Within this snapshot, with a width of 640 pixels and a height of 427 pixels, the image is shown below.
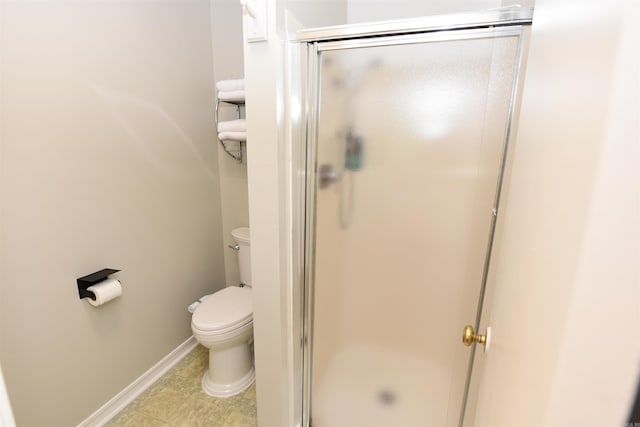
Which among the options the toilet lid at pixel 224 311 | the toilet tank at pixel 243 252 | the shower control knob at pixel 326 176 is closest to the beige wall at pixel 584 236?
the shower control knob at pixel 326 176

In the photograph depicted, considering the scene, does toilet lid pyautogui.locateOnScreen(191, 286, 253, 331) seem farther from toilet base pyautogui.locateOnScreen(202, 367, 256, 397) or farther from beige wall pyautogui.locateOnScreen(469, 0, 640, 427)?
beige wall pyautogui.locateOnScreen(469, 0, 640, 427)

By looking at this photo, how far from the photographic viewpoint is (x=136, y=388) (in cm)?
180

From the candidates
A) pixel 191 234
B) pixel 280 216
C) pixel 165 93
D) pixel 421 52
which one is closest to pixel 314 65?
pixel 421 52

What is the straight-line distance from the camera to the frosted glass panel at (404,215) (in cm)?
110

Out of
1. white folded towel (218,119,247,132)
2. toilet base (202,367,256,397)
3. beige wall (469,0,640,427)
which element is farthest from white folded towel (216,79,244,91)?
toilet base (202,367,256,397)

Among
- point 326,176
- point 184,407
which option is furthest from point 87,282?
point 326,176

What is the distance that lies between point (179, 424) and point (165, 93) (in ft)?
6.08

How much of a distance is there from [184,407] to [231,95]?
6.15 feet

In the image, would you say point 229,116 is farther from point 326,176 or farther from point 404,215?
point 404,215

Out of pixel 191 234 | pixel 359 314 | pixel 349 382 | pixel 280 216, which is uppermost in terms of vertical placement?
pixel 280 216

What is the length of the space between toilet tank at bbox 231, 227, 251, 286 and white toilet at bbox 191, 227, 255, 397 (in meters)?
0.21

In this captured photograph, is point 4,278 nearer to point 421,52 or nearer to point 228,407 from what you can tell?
point 228,407

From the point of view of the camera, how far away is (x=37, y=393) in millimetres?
1343

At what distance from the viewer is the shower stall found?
1081 mm
